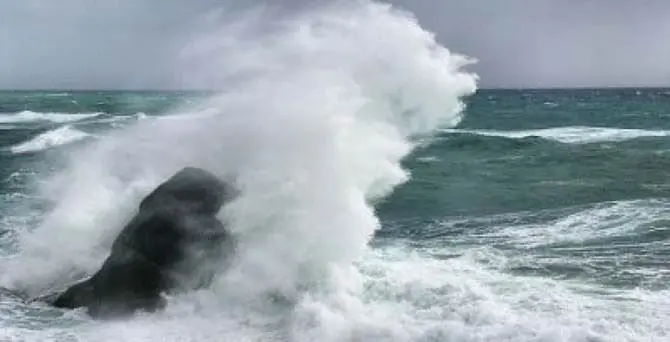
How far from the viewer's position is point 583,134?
39281mm

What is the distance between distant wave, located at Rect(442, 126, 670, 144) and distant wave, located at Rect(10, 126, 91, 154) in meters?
17.4

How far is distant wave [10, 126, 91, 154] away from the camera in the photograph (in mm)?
32750

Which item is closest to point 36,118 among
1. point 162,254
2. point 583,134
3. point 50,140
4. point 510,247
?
point 50,140

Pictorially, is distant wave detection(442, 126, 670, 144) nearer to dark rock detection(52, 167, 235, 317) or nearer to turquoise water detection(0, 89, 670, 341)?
turquoise water detection(0, 89, 670, 341)

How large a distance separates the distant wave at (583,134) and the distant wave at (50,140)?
1740 centimetres

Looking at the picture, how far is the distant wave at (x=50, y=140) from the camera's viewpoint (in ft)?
107

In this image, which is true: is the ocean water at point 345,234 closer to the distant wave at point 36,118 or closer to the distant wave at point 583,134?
the distant wave at point 583,134

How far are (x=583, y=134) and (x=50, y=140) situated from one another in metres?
24.2

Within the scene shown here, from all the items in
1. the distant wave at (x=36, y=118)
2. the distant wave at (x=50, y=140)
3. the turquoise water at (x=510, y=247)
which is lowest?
the turquoise water at (x=510, y=247)

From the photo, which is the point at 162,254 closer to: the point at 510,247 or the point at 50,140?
the point at 510,247

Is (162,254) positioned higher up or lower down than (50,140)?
lower down

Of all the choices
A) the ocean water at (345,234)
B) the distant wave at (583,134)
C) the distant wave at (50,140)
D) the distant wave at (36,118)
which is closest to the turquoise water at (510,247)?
the ocean water at (345,234)

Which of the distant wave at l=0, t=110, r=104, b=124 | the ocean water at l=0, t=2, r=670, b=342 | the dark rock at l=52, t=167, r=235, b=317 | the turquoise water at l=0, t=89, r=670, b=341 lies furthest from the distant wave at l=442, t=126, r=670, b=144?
the distant wave at l=0, t=110, r=104, b=124

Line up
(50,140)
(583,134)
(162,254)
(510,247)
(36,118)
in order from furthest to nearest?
(36,118) → (583,134) → (50,140) → (510,247) → (162,254)
